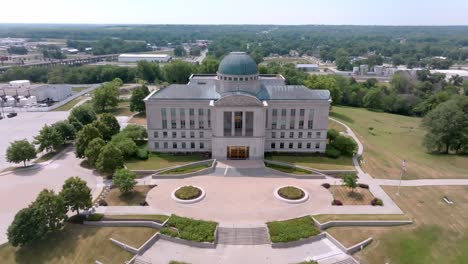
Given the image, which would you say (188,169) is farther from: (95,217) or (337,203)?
(337,203)

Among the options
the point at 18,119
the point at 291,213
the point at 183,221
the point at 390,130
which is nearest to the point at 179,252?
the point at 183,221

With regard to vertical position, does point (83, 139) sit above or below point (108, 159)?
above

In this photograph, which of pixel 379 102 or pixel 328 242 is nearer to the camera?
pixel 328 242

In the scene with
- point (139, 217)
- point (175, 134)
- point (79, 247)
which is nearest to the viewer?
point (79, 247)

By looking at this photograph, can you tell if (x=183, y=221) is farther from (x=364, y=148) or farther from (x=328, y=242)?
(x=364, y=148)

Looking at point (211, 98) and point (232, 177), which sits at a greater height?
point (211, 98)

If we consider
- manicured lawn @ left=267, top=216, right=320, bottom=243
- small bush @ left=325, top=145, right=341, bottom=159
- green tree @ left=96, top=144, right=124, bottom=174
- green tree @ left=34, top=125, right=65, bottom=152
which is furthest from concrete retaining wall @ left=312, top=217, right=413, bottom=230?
green tree @ left=34, top=125, right=65, bottom=152

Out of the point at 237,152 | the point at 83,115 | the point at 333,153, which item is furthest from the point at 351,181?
the point at 83,115
